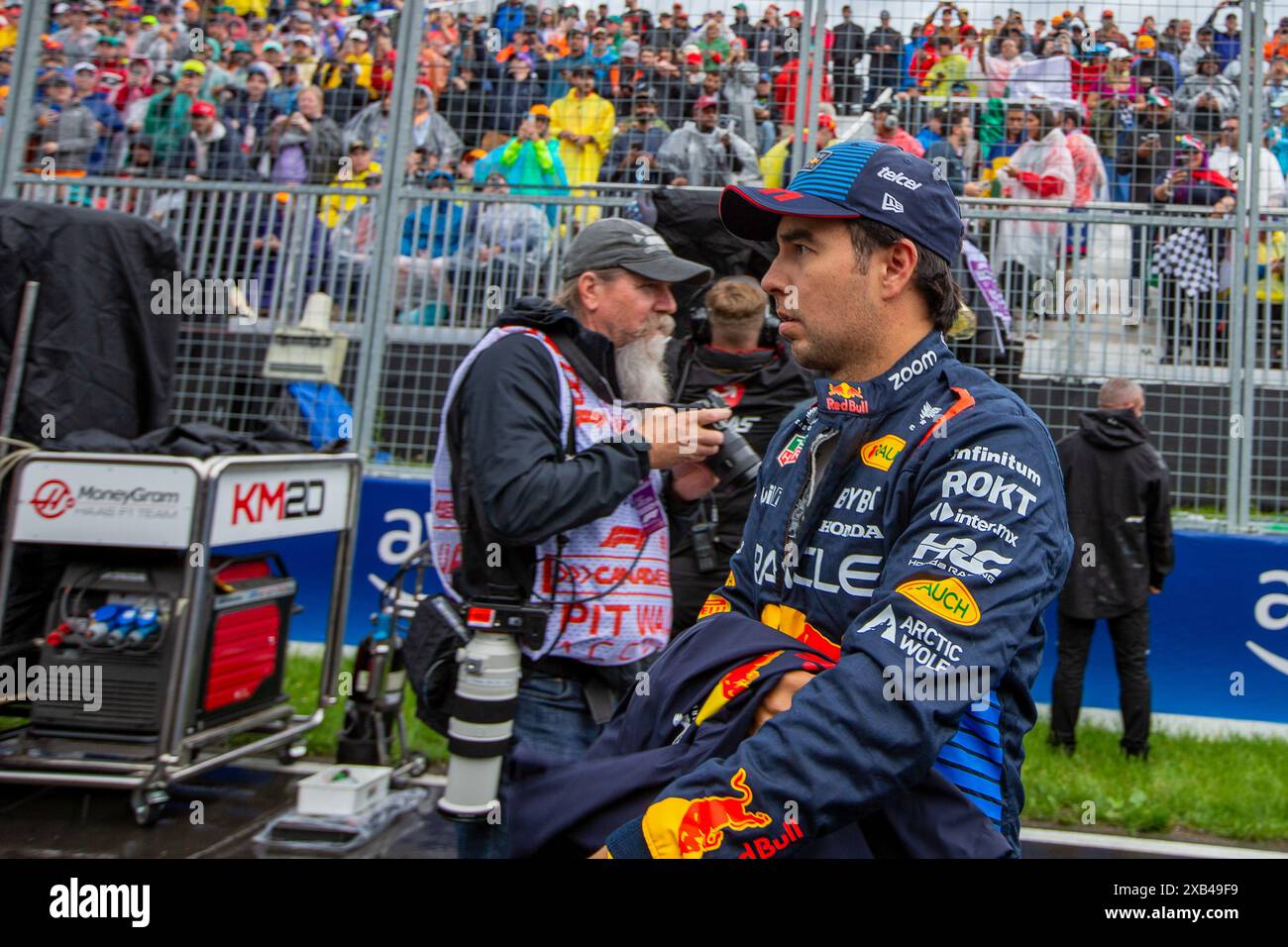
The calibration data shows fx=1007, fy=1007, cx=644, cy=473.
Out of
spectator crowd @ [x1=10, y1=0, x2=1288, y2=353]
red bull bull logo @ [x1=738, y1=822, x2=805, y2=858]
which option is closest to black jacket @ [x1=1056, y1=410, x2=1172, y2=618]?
spectator crowd @ [x1=10, y1=0, x2=1288, y2=353]

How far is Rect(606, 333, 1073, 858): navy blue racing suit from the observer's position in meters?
1.28

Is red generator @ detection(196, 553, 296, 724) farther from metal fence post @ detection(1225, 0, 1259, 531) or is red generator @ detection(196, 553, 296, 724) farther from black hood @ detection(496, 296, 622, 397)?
metal fence post @ detection(1225, 0, 1259, 531)

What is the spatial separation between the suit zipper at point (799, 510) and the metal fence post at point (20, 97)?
6858 mm

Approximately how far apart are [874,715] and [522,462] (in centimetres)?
138

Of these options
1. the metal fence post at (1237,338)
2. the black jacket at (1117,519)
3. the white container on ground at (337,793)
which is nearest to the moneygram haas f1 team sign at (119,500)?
the white container on ground at (337,793)

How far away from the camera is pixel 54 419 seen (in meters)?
4.68

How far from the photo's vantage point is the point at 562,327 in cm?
275

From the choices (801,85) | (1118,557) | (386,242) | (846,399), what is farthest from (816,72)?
(846,399)
